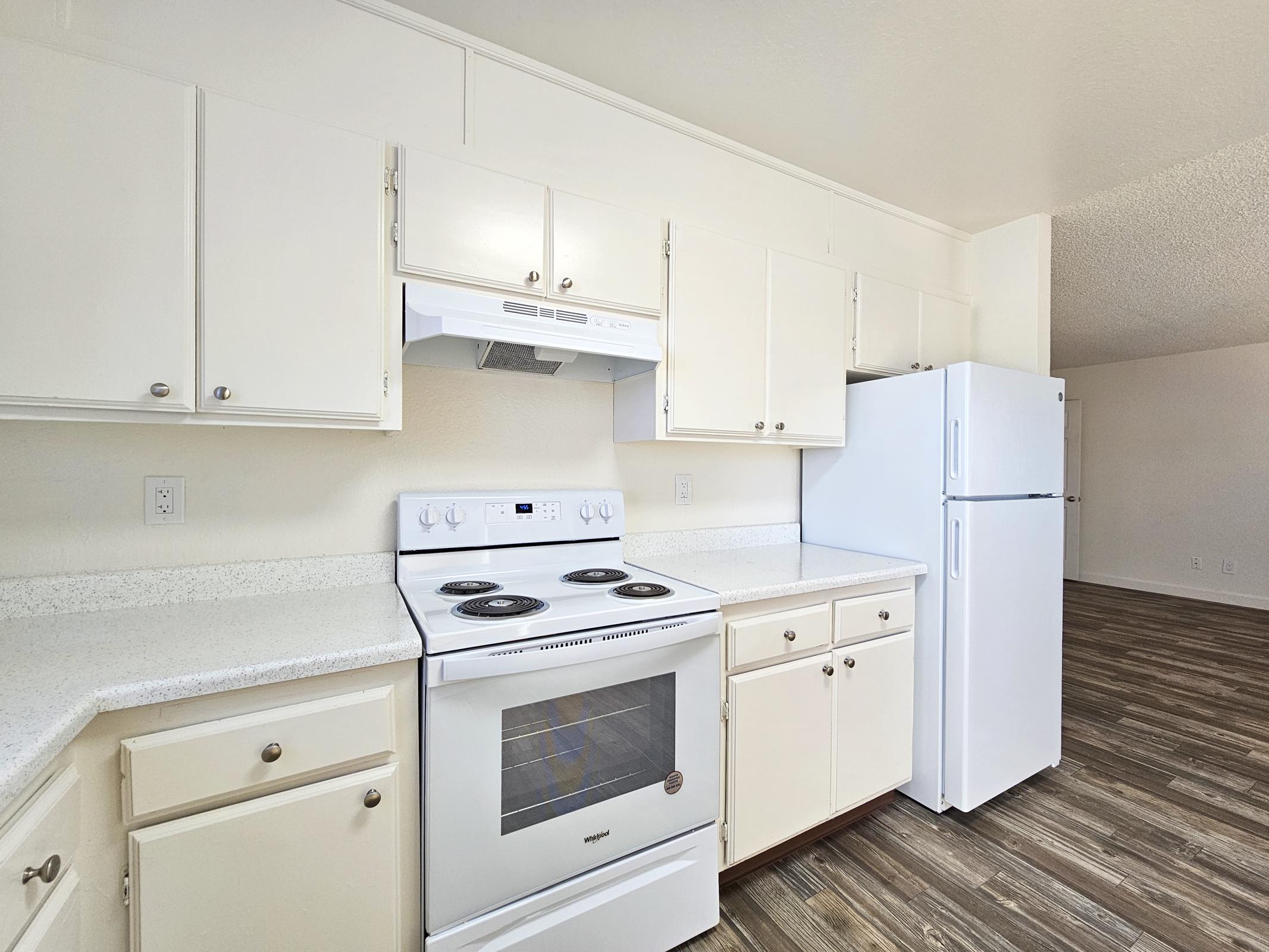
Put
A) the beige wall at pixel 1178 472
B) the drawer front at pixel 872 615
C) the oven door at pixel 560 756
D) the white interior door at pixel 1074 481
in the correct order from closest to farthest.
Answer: the oven door at pixel 560 756 → the drawer front at pixel 872 615 → the beige wall at pixel 1178 472 → the white interior door at pixel 1074 481

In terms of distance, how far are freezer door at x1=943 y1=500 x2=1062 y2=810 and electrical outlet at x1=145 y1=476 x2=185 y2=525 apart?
7.75 ft

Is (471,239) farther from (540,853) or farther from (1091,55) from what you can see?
(1091,55)

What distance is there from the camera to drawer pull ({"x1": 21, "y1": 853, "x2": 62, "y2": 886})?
0.81m

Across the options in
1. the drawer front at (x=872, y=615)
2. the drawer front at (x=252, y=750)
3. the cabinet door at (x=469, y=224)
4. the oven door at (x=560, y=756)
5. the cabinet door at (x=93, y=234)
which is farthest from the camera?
the drawer front at (x=872, y=615)

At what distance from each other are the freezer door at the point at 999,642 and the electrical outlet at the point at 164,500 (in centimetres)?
236

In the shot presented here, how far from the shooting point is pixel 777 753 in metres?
1.83

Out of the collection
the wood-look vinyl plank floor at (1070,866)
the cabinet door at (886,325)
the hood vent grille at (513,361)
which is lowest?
the wood-look vinyl plank floor at (1070,866)

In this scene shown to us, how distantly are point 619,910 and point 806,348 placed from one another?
1.90 meters

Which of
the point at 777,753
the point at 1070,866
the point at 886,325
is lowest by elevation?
the point at 1070,866

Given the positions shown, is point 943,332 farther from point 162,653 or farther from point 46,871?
point 46,871

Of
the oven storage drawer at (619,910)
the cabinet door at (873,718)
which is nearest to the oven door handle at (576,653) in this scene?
the oven storage drawer at (619,910)

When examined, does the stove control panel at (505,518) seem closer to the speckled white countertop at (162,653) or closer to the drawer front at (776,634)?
the speckled white countertop at (162,653)

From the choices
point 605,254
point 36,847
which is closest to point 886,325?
point 605,254

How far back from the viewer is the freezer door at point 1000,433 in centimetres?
207
